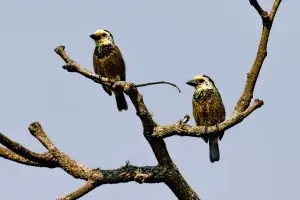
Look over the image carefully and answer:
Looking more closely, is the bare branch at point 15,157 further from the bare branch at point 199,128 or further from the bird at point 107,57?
the bird at point 107,57

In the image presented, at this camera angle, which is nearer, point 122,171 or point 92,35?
point 122,171

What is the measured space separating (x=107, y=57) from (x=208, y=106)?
3.98 feet

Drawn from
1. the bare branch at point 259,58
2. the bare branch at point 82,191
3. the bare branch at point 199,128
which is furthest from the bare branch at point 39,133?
the bare branch at point 259,58

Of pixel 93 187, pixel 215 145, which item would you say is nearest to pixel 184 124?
pixel 93 187

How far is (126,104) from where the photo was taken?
25.6 ft

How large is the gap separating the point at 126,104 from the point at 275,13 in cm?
347

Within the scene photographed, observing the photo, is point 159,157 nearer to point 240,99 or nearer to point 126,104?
point 240,99

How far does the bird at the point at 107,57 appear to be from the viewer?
7.14 meters

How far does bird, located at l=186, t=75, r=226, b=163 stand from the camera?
681cm

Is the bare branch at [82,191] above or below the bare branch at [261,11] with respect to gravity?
below

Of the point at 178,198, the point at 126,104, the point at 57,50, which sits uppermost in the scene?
the point at 126,104

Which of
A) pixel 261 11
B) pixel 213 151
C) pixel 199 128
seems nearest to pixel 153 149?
pixel 199 128

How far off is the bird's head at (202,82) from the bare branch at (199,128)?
8.16 ft

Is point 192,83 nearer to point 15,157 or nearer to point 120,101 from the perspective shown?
point 120,101
